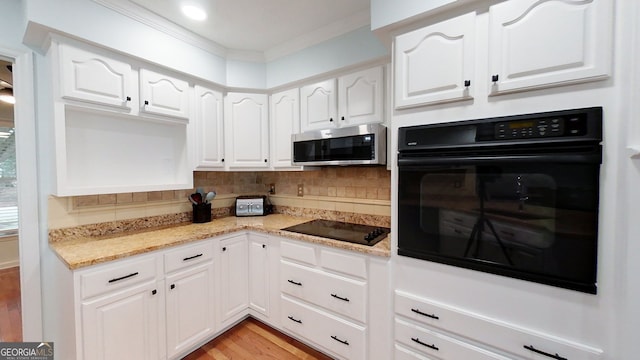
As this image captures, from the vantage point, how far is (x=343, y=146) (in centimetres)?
194

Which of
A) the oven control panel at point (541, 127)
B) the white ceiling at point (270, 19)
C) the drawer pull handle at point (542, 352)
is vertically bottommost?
the drawer pull handle at point (542, 352)

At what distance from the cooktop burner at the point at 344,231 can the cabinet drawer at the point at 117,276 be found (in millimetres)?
962

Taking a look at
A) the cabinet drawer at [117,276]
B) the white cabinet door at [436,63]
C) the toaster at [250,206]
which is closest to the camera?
the white cabinet door at [436,63]

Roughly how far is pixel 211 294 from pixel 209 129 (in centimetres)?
145

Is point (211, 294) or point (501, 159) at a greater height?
point (501, 159)

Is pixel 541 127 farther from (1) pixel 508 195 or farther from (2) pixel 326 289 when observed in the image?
(2) pixel 326 289

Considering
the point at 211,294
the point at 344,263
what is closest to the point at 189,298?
the point at 211,294

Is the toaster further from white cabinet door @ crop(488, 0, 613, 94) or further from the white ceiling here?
white cabinet door @ crop(488, 0, 613, 94)

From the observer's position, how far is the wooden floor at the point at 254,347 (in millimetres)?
1838

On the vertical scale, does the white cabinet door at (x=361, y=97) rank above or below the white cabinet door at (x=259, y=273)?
above

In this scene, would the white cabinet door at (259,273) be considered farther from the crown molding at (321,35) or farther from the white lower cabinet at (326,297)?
the crown molding at (321,35)

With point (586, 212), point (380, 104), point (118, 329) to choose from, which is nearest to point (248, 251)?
point (118, 329)

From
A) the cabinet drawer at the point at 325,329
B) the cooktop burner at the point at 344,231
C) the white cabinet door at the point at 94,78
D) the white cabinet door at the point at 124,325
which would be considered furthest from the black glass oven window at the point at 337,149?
the white cabinet door at the point at 124,325

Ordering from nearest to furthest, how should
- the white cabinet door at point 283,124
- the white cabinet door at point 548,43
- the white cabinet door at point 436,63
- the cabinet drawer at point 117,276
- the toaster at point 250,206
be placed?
1. the white cabinet door at point 548,43
2. the white cabinet door at point 436,63
3. the cabinet drawer at point 117,276
4. the white cabinet door at point 283,124
5. the toaster at point 250,206
